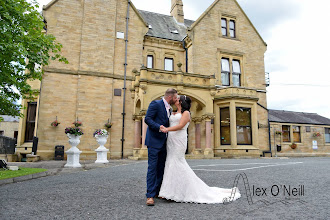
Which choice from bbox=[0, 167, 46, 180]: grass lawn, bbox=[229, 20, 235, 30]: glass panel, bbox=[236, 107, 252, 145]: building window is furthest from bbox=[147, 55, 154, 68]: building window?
bbox=[0, 167, 46, 180]: grass lawn

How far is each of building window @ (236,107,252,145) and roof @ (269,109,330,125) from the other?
5.65 metres

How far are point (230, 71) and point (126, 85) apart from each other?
344 inches

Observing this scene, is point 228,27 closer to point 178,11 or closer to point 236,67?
point 236,67

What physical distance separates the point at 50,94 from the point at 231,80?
1344 cm

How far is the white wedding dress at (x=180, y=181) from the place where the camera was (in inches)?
142

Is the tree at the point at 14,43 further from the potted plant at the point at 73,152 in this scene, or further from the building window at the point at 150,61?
the building window at the point at 150,61

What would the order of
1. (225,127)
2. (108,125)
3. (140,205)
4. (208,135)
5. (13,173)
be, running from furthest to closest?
1. (225,127)
2. (208,135)
3. (108,125)
4. (13,173)
5. (140,205)

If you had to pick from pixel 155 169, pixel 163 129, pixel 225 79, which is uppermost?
pixel 225 79

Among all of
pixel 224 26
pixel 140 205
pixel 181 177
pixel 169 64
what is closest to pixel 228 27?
pixel 224 26

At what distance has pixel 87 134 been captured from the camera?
15164mm

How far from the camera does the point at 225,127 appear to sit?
17000mm

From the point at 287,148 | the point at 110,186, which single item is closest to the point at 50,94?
the point at 110,186

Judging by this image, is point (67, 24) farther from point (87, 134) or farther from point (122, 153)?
point (122, 153)

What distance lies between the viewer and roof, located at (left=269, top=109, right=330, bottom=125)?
22703 millimetres
